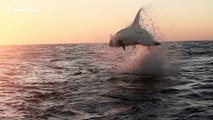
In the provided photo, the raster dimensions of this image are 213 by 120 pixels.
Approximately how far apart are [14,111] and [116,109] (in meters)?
3.79

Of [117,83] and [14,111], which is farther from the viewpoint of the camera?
[117,83]

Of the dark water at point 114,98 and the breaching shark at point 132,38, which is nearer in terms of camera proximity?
the dark water at point 114,98

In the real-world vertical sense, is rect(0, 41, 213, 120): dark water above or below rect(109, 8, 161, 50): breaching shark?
below

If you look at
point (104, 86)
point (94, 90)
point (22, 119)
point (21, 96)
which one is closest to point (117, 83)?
point (104, 86)

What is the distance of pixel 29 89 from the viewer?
755 inches

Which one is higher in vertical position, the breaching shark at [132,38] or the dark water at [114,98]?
the breaching shark at [132,38]

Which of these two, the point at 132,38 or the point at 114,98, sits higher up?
the point at 132,38

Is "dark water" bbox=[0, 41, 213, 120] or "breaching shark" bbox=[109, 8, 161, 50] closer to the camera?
"dark water" bbox=[0, 41, 213, 120]

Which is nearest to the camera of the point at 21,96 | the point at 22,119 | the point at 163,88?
the point at 22,119

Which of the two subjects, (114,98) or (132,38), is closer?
(114,98)

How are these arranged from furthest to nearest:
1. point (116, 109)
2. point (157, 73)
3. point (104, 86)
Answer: point (157, 73) → point (104, 86) → point (116, 109)

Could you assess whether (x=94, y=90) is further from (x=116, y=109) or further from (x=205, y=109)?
(x=205, y=109)

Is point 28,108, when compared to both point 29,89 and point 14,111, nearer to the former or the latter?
point 14,111

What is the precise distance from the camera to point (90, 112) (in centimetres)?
1319
